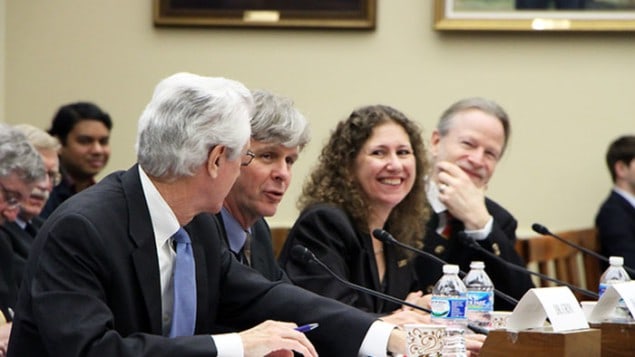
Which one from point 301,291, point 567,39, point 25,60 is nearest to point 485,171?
point 567,39

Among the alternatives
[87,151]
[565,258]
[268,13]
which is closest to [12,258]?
[87,151]

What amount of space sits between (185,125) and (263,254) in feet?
3.49

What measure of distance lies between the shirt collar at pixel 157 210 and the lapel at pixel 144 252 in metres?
0.01

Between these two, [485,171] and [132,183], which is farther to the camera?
[485,171]

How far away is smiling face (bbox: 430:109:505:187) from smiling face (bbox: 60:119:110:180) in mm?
2301

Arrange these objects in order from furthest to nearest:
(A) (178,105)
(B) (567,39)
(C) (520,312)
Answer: (B) (567,39)
(C) (520,312)
(A) (178,105)

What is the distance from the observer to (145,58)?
275 inches

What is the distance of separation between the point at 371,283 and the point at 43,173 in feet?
4.76

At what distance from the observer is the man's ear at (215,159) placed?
294 cm

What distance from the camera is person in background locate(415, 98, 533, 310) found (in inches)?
192

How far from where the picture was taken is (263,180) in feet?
12.8

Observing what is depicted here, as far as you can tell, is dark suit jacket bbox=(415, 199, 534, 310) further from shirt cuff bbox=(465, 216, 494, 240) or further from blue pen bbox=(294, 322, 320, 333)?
→ blue pen bbox=(294, 322, 320, 333)

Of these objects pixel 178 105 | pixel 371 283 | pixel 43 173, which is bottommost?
pixel 371 283

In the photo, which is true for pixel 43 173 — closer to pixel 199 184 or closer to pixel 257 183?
pixel 257 183
